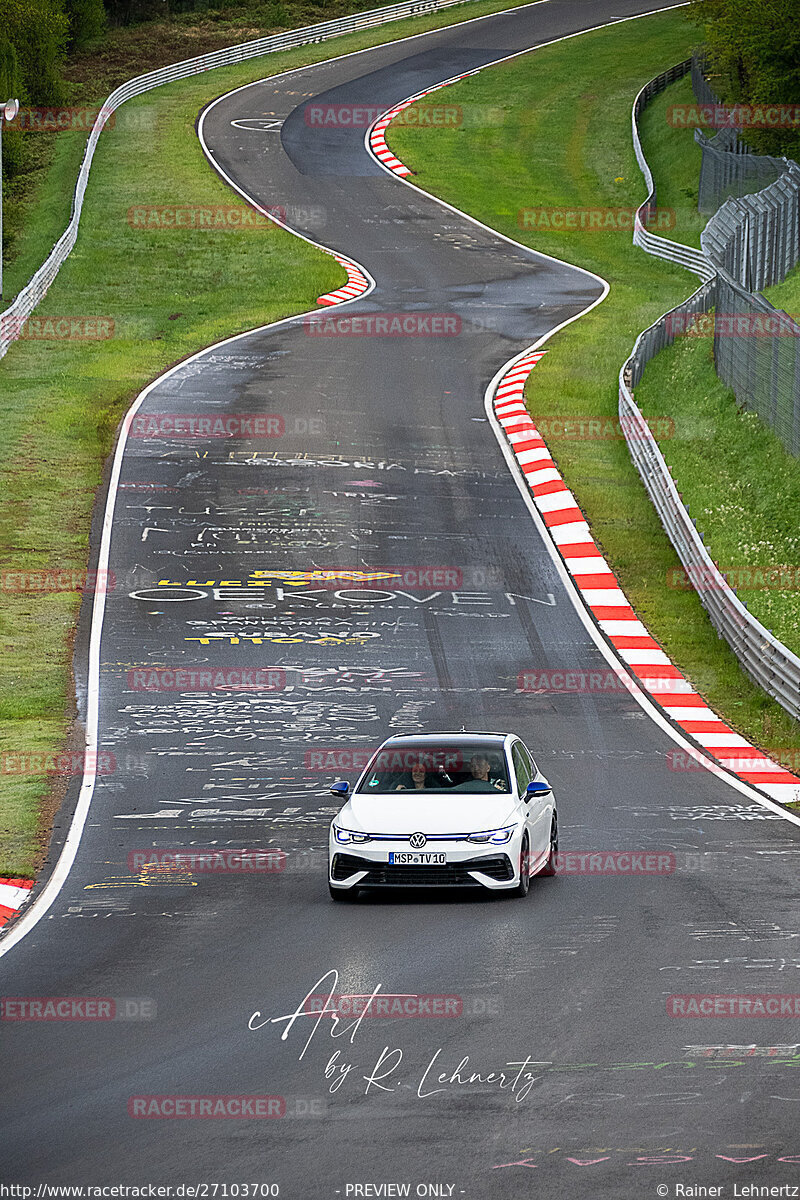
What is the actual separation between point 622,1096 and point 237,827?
8.24m

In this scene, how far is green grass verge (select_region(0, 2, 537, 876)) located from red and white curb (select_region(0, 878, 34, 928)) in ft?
1.19

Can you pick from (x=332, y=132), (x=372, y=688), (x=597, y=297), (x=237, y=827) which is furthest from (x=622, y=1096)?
(x=332, y=132)

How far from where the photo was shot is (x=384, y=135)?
235 ft
